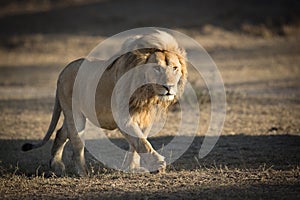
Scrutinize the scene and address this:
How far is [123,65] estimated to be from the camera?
6.13 m

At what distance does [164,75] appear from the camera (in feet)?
18.8

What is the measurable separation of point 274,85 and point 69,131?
8931 mm

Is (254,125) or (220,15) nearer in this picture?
(254,125)

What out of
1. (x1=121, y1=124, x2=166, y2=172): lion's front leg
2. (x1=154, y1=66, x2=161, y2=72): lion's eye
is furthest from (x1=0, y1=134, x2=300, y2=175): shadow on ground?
(x1=154, y1=66, x2=161, y2=72): lion's eye

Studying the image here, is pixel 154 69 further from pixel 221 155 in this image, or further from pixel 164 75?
pixel 221 155

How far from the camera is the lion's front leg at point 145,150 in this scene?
5.84 meters

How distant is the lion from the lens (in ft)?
19.1

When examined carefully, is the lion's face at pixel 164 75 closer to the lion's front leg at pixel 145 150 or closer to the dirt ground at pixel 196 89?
the lion's front leg at pixel 145 150

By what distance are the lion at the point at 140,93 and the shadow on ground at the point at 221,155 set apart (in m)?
0.58

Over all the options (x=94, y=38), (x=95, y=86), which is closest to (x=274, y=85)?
(x=95, y=86)

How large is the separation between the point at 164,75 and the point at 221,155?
6.76ft

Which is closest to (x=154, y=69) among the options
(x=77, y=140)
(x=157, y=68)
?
(x=157, y=68)

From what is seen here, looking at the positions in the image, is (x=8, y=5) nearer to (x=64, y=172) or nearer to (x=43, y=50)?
(x=43, y=50)

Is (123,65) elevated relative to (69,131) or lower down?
elevated
